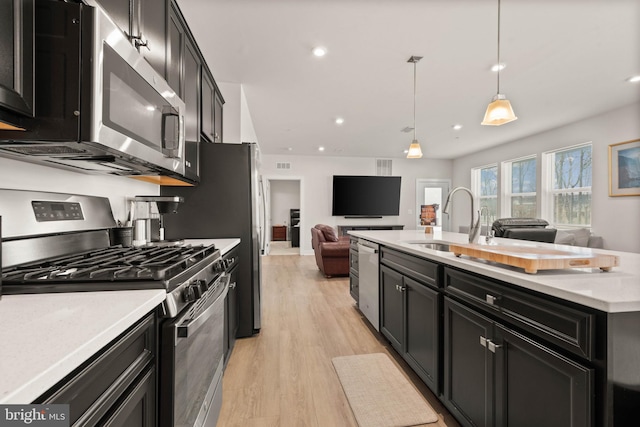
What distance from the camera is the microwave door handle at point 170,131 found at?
161cm

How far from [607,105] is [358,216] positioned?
5.37 metres

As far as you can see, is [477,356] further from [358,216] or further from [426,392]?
[358,216]

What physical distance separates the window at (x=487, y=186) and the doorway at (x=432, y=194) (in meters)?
0.98

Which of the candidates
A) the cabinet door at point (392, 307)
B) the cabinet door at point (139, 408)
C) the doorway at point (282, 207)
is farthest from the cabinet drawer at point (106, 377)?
the doorway at point (282, 207)

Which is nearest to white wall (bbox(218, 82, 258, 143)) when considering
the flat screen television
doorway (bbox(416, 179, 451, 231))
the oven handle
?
the oven handle

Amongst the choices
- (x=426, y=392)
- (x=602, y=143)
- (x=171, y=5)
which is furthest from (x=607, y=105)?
(x=171, y=5)

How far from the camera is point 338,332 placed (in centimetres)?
296

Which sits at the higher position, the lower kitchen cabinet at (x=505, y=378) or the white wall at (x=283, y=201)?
the white wall at (x=283, y=201)

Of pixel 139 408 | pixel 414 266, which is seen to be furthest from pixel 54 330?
pixel 414 266

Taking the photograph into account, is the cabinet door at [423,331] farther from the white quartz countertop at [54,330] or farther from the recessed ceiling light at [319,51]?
the recessed ceiling light at [319,51]

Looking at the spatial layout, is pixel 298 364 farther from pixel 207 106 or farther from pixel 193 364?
pixel 207 106

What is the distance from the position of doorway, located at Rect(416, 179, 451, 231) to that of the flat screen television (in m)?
0.80

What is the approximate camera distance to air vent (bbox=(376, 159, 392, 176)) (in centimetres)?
867

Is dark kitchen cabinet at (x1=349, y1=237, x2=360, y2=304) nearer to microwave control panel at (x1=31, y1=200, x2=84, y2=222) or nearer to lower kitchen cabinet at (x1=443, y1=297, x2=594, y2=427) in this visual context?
lower kitchen cabinet at (x1=443, y1=297, x2=594, y2=427)
